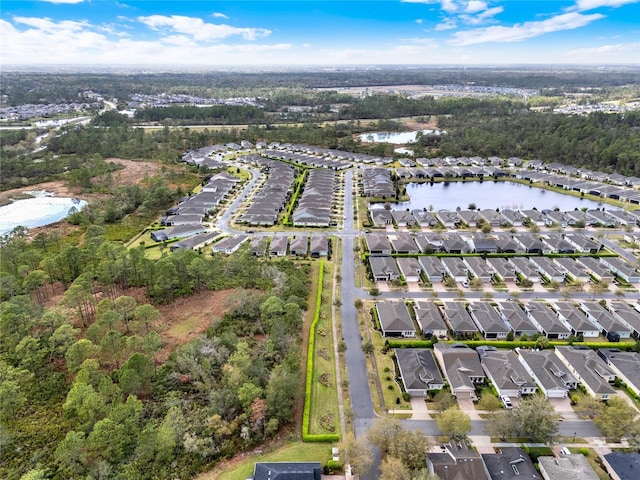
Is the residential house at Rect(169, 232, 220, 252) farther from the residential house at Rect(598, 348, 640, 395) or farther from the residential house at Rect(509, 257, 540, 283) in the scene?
the residential house at Rect(598, 348, 640, 395)

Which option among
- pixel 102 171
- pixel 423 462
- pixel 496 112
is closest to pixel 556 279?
pixel 423 462

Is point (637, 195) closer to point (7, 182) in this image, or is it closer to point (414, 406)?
point (414, 406)

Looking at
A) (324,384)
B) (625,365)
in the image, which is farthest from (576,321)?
(324,384)

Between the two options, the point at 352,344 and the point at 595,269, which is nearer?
the point at 352,344

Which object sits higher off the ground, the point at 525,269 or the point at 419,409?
the point at 525,269

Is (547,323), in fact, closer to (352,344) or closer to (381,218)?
(352,344)
